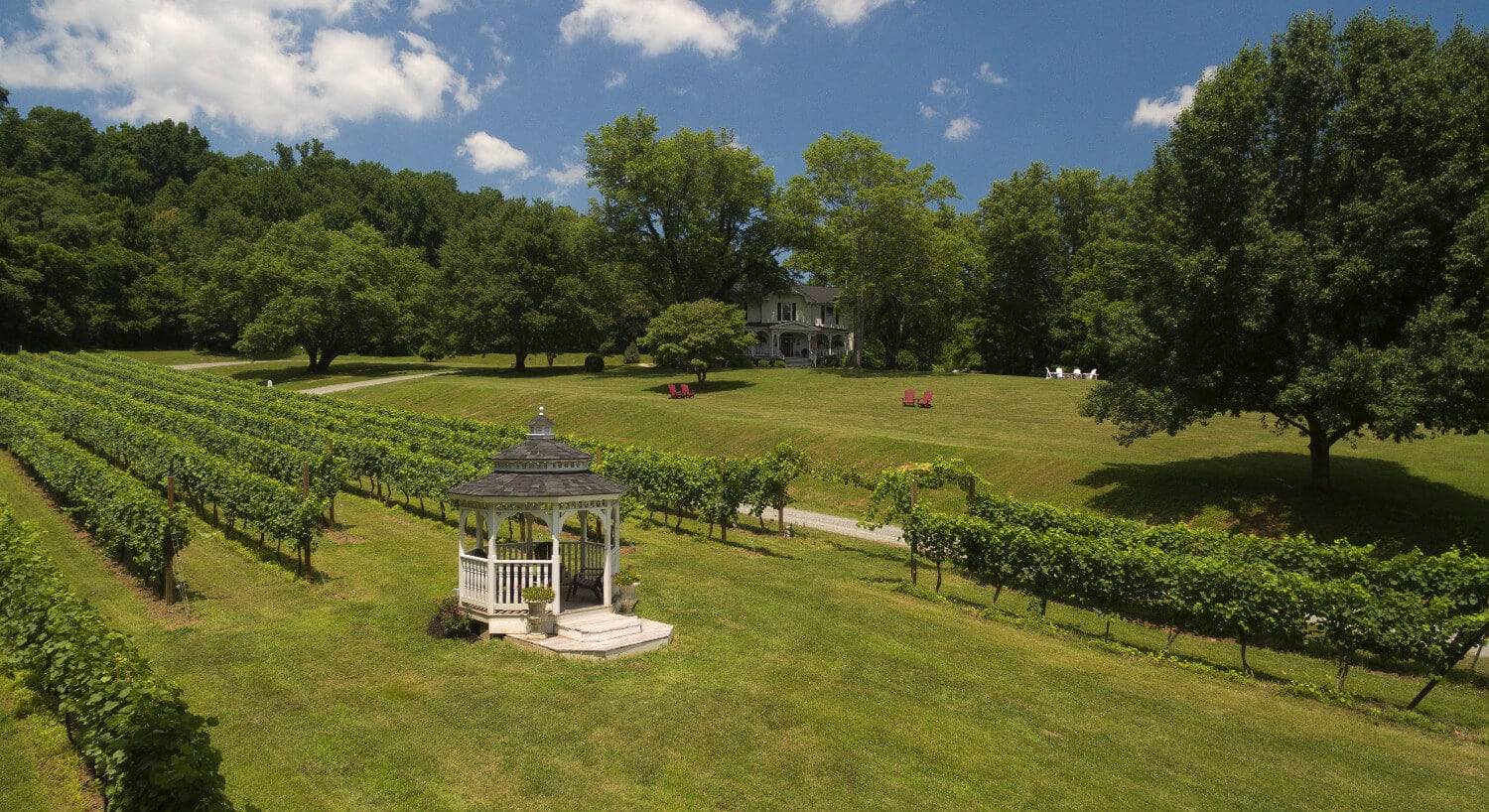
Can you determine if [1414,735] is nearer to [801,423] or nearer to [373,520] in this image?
[373,520]

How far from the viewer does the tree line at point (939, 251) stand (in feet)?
73.4

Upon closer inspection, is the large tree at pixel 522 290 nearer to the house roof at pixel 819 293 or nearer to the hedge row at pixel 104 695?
the house roof at pixel 819 293

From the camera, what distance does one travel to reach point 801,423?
132 feet

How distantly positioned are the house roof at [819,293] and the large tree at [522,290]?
25.0 meters

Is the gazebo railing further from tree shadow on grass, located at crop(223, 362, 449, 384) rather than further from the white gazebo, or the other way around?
tree shadow on grass, located at crop(223, 362, 449, 384)

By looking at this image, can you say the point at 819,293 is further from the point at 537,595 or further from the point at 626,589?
the point at 537,595

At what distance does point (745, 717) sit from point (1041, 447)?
26051 millimetres

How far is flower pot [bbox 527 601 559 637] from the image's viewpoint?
1474 cm

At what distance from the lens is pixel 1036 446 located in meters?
34.9

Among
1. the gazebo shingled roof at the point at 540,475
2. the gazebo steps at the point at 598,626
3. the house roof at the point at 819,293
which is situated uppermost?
the house roof at the point at 819,293

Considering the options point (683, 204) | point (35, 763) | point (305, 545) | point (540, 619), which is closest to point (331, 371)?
point (683, 204)

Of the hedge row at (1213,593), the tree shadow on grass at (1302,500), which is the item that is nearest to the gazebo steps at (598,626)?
the hedge row at (1213,593)

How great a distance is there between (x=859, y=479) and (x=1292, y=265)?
1534cm

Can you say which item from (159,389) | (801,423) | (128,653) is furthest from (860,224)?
(128,653)
